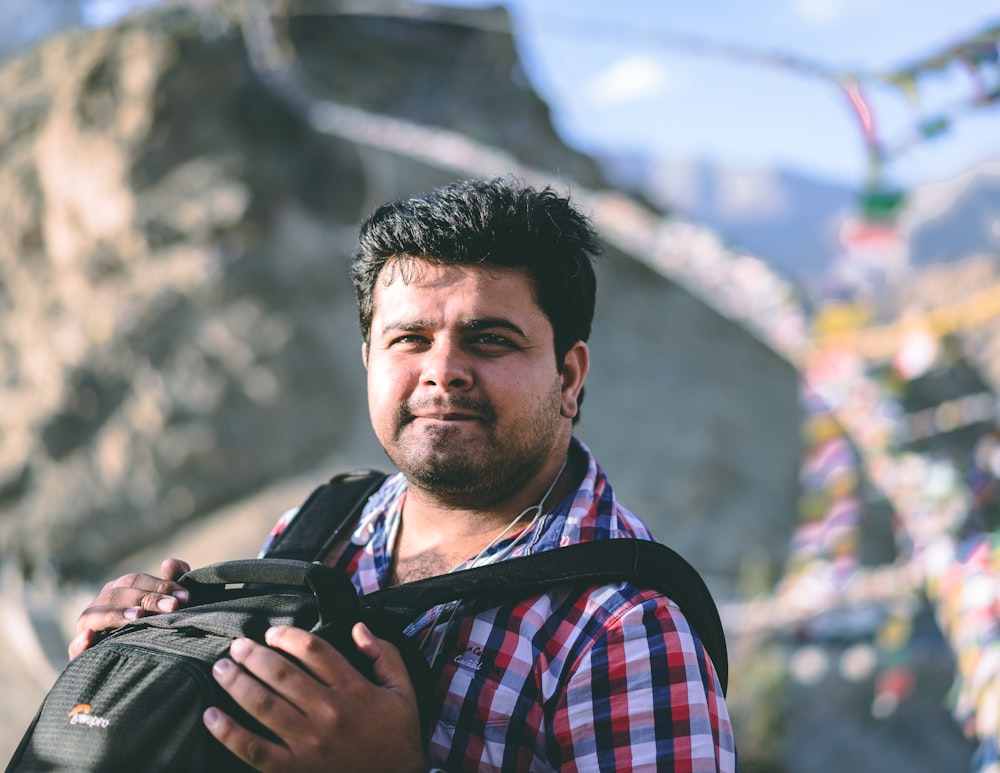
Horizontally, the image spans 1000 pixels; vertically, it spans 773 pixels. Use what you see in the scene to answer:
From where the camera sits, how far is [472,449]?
125 centimetres

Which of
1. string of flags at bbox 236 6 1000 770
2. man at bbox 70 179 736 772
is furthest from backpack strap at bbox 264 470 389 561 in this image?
string of flags at bbox 236 6 1000 770

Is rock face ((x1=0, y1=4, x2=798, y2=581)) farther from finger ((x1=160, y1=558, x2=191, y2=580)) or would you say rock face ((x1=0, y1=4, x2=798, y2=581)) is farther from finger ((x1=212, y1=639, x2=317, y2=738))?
finger ((x1=212, y1=639, x2=317, y2=738))

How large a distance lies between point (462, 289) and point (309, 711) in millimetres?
612

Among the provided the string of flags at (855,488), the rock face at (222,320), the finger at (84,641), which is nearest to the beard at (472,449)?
the finger at (84,641)

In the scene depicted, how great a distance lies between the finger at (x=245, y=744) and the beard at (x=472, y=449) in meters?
0.43

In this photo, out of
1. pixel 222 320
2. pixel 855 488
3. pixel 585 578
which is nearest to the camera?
pixel 585 578

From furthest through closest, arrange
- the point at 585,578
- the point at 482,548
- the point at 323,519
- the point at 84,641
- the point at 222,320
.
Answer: the point at 222,320 → the point at 323,519 → the point at 482,548 → the point at 84,641 → the point at 585,578

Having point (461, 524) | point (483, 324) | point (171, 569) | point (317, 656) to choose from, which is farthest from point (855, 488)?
point (317, 656)

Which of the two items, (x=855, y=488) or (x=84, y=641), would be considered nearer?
(x=84, y=641)

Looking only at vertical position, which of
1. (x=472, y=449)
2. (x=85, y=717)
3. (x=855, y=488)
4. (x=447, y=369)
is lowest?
(x=85, y=717)

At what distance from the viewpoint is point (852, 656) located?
18.2ft

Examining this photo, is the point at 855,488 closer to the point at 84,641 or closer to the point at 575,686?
the point at 575,686

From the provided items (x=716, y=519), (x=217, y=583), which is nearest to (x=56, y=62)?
(x=716, y=519)

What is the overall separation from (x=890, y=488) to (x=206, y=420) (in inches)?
303
